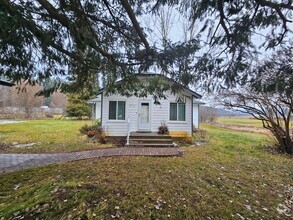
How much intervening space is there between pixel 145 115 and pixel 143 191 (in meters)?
8.30

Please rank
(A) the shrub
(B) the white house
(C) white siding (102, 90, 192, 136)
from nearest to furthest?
(A) the shrub, (B) the white house, (C) white siding (102, 90, 192, 136)

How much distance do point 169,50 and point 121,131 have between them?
8765 millimetres

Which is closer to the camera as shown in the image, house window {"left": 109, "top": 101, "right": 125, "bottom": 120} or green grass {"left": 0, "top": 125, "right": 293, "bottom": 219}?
green grass {"left": 0, "top": 125, "right": 293, "bottom": 219}

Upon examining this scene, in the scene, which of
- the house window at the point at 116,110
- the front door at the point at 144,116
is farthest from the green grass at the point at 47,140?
the front door at the point at 144,116

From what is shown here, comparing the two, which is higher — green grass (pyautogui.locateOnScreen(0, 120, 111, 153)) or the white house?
the white house

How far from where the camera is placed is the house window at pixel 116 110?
11891mm

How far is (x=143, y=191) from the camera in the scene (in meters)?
4.18

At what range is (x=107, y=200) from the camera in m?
3.70

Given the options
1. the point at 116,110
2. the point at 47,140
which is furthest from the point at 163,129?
the point at 47,140

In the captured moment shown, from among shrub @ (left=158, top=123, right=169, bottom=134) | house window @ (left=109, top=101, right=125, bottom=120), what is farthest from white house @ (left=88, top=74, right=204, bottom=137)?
shrub @ (left=158, top=123, right=169, bottom=134)

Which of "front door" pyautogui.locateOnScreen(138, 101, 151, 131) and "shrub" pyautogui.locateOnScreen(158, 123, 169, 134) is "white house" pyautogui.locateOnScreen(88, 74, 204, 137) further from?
"shrub" pyautogui.locateOnScreen(158, 123, 169, 134)

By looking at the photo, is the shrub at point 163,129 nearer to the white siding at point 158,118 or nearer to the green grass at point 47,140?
the white siding at point 158,118

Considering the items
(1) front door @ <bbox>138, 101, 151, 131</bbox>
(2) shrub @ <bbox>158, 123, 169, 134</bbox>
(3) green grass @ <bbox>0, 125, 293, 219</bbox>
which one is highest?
(1) front door @ <bbox>138, 101, 151, 131</bbox>

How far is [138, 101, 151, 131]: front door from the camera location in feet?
40.1
